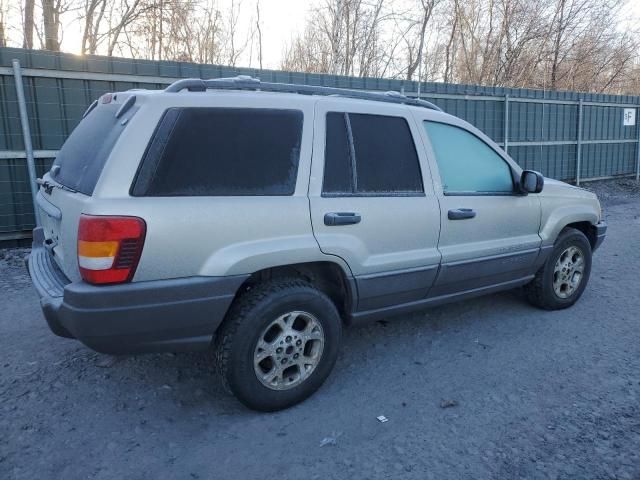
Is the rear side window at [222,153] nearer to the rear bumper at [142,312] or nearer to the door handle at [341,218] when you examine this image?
the door handle at [341,218]

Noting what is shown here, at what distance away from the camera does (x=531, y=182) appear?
406 cm

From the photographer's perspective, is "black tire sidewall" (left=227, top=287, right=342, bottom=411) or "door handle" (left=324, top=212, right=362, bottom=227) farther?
"door handle" (left=324, top=212, right=362, bottom=227)

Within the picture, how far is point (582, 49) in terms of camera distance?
2111 cm

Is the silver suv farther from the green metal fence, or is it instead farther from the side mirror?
the green metal fence

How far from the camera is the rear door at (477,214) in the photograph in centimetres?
371

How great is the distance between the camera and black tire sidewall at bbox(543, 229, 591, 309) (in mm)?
4543

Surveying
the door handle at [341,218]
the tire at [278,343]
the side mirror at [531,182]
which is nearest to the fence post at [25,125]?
the tire at [278,343]

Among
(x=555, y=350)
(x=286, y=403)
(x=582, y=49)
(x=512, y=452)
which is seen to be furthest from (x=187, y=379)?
(x=582, y=49)

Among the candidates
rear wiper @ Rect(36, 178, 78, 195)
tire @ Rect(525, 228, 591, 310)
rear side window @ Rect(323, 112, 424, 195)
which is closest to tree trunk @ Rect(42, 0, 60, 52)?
rear wiper @ Rect(36, 178, 78, 195)

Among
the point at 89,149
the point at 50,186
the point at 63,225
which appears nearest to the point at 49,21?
the point at 50,186

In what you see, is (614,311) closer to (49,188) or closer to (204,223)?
(204,223)

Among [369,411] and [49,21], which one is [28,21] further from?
[369,411]

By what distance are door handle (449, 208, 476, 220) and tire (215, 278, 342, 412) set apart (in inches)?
46.3

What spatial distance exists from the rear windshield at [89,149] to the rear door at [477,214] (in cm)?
210
